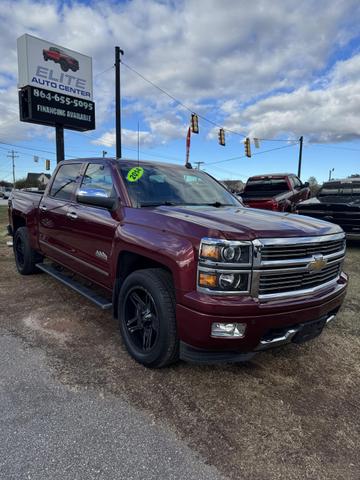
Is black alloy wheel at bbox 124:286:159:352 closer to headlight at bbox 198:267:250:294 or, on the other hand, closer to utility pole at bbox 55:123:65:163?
headlight at bbox 198:267:250:294

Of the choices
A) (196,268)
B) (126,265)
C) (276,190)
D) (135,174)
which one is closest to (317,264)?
(196,268)

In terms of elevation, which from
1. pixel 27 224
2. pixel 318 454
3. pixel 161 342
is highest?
pixel 27 224

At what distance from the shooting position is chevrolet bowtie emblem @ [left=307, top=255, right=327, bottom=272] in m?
2.88

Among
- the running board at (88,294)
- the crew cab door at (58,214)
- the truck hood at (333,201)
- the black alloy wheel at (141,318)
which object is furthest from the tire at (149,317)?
the truck hood at (333,201)

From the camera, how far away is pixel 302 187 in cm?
1253

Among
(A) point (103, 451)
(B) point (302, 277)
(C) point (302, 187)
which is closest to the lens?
(A) point (103, 451)

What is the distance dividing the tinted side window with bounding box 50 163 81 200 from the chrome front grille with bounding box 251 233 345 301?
3029 millimetres

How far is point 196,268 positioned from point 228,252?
26 centimetres

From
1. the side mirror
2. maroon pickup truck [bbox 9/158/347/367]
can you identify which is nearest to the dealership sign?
maroon pickup truck [bbox 9/158/347/367]

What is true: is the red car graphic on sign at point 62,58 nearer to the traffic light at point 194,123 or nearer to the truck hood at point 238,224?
the traffic light at point 194,123

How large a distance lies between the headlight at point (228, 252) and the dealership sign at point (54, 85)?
13155mm

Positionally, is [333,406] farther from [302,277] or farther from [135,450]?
[135,450]

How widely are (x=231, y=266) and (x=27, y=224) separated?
14.9 ft

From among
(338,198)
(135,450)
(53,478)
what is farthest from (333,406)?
(338,198)
